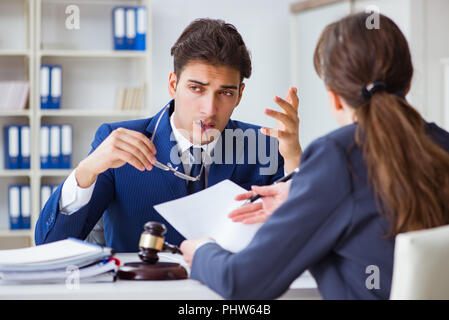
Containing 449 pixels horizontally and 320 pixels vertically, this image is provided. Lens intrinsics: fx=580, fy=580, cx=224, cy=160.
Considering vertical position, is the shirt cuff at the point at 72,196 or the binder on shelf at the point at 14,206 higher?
the shirt cuff at the point at 72,196

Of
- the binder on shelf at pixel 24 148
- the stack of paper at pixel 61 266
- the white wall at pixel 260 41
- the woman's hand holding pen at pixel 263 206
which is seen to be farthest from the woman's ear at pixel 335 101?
the white wall at pixel 260 41

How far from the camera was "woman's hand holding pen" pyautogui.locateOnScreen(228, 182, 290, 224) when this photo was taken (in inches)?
46.1

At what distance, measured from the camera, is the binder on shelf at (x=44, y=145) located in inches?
150

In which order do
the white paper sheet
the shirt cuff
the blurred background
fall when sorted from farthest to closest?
the blurred background, the shirt cuff, the white paper sheet

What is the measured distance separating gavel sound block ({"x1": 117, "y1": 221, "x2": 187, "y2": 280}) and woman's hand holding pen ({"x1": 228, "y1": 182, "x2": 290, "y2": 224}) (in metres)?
0.15

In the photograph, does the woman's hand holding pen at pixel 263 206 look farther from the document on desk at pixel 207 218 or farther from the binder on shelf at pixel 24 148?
the binder on shelf at pixel 24 148

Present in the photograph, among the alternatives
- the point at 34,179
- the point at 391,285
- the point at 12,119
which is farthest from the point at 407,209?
the point at 12,119

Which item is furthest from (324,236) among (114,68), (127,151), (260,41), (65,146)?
(260,41)

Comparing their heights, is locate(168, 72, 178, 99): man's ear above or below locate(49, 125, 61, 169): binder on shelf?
above

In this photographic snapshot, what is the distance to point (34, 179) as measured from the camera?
382 centimetres

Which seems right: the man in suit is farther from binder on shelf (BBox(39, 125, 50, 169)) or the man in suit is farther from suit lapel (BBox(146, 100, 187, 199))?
binder on shelf (BBox(39, 125, 50, 169))

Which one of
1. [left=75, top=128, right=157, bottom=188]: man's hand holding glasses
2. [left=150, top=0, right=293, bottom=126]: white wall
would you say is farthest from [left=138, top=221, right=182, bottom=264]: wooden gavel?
[left=150, top=0, right=293, bottom=126]: white wall

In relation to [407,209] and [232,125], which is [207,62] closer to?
[232,125]
